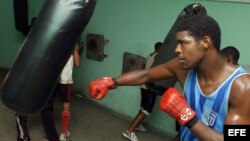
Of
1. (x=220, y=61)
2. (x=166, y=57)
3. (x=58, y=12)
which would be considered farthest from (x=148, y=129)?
(x=58, y=12)

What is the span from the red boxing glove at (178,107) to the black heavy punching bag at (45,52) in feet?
2.19

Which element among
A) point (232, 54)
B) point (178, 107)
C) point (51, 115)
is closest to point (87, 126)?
point (51, 115)

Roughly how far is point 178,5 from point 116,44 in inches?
53.0

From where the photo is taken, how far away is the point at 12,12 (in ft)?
24.1

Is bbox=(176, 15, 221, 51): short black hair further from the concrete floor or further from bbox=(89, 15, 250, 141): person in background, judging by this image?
the concrete floor

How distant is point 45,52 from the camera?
6.13ft

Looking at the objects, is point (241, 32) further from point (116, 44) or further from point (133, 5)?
point (116, 44)

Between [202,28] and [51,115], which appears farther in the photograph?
[51,115]

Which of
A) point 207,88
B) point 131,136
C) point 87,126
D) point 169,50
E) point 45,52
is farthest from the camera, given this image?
point 87,126

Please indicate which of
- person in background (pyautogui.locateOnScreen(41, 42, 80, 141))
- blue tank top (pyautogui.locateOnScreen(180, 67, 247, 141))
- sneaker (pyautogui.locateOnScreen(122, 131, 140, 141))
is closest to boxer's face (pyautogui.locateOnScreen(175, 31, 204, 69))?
blue tank top (pyautogui.locateOnScreen(180, 67, 247, 141))

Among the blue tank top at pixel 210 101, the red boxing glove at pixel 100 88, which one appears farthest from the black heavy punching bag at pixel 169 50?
the blue tank top at pixel 210 101

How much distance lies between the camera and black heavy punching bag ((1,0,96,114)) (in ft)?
6.02

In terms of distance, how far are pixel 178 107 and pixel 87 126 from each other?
3085mm

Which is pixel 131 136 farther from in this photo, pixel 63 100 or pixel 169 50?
pixel 169 50
